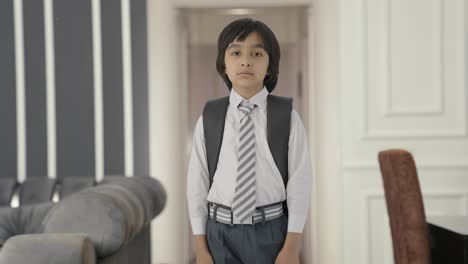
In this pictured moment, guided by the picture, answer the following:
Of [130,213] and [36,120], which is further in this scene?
[36,120]

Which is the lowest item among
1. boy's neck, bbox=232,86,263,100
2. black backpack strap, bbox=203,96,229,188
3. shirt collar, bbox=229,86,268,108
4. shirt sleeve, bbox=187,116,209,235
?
shirt sleeve, bbox=187,116,209,235

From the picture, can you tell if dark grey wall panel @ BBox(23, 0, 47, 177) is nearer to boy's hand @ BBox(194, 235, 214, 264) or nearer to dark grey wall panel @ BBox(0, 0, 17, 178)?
dark grey wall panel @ BBox(0, 0, 17, 178)

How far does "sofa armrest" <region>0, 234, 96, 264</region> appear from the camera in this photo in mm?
1854

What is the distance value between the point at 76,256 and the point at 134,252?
1.08 meters

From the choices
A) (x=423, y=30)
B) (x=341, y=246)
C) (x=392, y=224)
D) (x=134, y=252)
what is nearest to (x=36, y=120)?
(x=134, y=252)

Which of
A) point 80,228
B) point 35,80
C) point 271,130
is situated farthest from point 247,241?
point 35,80

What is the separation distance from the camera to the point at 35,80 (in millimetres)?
4316

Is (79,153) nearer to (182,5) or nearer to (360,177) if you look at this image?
(182,5)

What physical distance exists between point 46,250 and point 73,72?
259 centimetres

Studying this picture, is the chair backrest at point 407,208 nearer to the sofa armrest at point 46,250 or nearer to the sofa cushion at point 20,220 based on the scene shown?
the sofa armrest at point 46,250

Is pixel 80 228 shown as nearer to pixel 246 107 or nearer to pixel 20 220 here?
pixel 20 220

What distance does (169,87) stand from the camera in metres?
4.34

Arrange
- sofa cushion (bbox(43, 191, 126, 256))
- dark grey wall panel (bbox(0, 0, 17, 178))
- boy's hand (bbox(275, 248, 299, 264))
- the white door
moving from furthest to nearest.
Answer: dark grey wall panel (bbox(0, 0, 17, 178))
the white door
sofa cushion (bbox(43, 191, 126, 256))
boy's hand (bbox(275, 248, 299, 264))

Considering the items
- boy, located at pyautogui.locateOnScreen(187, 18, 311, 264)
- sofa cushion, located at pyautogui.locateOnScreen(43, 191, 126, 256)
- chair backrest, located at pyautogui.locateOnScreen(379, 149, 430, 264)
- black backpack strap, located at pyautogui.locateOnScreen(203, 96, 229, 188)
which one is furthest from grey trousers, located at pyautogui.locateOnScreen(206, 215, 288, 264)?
sofa cushion, located at pyautogui.locateOnScreen(43, 191, 126, 256)
